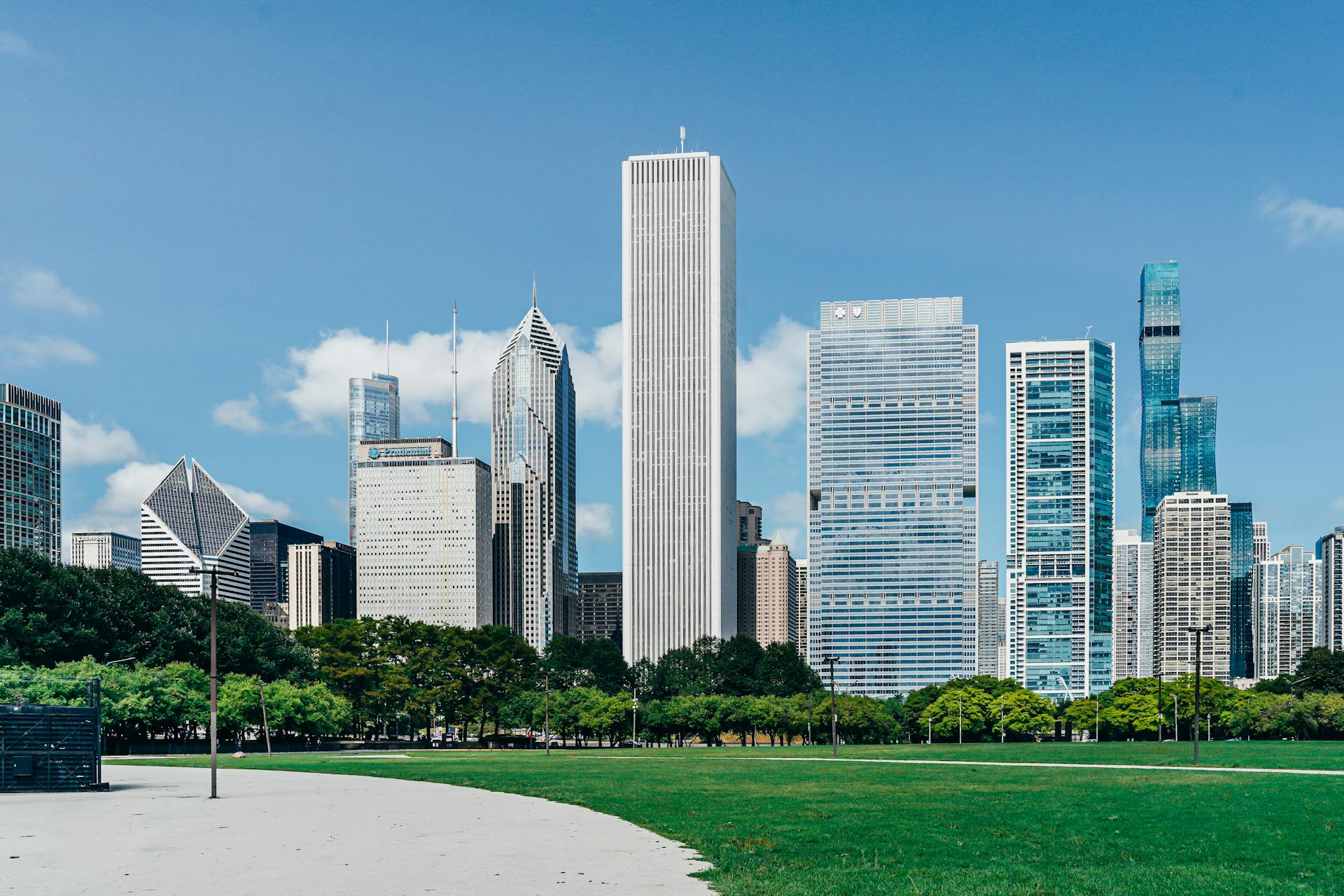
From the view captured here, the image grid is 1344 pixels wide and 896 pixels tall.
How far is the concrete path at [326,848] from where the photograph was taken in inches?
687

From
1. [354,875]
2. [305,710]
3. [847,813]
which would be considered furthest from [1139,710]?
[354,875]

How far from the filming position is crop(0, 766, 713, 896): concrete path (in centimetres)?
1745

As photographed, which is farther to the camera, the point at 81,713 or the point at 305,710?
the point at 305,710

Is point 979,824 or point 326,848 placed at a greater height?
point 326,848

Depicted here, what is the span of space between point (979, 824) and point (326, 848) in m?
12.3

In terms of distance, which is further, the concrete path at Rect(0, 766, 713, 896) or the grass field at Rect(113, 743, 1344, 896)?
the grass field at Rect(113, 743, 1344, 896)

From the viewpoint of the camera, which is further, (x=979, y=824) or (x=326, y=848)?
(x=979, y=824)

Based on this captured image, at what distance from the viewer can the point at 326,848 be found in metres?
21.5

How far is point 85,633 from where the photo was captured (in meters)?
85.4

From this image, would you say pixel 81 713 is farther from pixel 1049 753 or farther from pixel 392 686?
pixel 392 686

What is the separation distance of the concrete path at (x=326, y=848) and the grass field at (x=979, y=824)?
1.19 metres

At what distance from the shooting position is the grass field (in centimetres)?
1783

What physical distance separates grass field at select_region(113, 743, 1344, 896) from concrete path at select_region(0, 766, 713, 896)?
1.19 m

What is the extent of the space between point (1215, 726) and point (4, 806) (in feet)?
391
